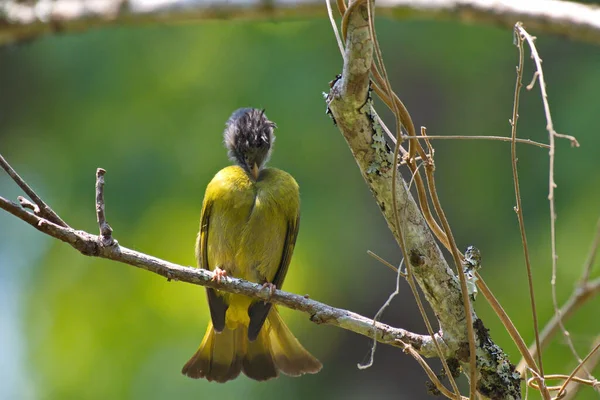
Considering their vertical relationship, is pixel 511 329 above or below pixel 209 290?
below

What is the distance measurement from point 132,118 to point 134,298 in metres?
2.24

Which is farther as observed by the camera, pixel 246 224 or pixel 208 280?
pixel 246 224

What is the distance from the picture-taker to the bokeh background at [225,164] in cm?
796

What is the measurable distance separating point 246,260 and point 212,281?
1590mm

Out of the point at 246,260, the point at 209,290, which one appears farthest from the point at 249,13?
the point at 209,290

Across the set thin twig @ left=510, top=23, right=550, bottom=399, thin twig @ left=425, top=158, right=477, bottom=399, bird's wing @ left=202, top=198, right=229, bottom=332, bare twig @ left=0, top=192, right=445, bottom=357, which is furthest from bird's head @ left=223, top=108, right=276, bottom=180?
thin twig @ left=510, top=23, right=550, bottom=399

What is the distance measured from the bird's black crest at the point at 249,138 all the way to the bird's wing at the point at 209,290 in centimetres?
36

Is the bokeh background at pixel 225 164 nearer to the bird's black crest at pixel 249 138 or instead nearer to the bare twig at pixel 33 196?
the bird's black crest at pixel 249 138

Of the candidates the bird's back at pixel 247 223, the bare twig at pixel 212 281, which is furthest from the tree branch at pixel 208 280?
the bird's back at pixel 247 223

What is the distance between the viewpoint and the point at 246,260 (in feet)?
15.0

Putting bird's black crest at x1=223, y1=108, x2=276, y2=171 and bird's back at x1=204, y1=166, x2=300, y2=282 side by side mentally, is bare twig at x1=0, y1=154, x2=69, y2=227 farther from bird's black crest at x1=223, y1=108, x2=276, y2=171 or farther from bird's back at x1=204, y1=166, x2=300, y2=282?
bird's black crest at x1=223, y1=108, x2=276, y2=171

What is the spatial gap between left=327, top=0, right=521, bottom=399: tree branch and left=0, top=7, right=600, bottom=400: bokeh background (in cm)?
441

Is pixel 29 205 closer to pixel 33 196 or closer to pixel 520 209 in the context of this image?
pixel 33 196

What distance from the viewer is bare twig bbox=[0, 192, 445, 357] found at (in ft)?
8.41
